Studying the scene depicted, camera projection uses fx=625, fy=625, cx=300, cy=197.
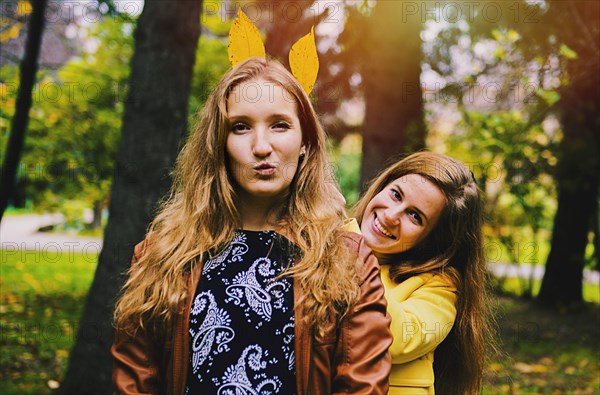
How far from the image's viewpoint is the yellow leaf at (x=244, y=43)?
2182mm

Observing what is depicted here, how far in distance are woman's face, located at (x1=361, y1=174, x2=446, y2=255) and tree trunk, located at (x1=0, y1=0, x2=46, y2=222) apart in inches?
121

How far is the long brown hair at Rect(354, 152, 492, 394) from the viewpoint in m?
2.45

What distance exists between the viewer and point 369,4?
5.60 m

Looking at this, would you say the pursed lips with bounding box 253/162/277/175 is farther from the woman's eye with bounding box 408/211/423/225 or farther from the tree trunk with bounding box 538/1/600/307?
the tree trunk with bounding box 538/1/600/307

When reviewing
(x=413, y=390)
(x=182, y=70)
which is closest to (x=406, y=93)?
(x=182, y=70)

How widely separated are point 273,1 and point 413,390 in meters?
5.26

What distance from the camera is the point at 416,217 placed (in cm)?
240

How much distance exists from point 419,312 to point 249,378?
2.35ft

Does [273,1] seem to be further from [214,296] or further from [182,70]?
[214,296]

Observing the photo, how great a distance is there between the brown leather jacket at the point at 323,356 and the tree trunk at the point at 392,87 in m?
3.47

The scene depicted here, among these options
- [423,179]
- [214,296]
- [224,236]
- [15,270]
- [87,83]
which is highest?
[87,83]

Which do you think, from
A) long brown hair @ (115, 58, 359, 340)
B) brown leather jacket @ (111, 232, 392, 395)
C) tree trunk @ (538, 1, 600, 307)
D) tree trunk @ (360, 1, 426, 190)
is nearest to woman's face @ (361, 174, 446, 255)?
long brown hair @ (115, 58, 359, 340)

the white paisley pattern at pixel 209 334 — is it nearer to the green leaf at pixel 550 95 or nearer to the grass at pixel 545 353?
the grass at pixel 545 353

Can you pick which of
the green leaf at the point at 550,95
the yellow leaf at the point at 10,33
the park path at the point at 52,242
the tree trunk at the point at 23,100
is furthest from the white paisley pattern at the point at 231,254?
the park path at the point at 52,242
